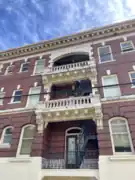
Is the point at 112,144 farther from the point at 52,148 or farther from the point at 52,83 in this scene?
the point at 52,83

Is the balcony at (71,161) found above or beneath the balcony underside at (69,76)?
beneath

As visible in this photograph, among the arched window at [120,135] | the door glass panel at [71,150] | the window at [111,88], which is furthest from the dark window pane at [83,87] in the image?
the door glass panel at [71,150]

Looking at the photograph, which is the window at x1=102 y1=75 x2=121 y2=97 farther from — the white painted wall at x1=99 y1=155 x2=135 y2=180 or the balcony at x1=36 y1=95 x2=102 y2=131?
the white painted wall at x1=99 y1=155 x2=135 y2=180

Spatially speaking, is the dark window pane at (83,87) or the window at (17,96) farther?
the window at (17,96)

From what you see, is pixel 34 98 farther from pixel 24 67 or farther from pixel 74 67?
pixel 24 67

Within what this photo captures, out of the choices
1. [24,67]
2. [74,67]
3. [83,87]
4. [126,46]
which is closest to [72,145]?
[83,87]

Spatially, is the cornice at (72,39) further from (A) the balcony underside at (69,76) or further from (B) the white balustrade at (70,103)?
(B) the white balustrade at (70,103)

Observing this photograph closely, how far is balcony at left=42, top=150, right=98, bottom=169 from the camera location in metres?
9.21

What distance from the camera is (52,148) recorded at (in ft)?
35.5

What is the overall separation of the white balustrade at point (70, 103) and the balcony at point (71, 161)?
3322 mm

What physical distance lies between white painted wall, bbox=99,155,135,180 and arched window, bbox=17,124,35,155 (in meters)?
5.25

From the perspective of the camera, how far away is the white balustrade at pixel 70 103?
10120 millimetres

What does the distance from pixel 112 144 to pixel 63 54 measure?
953 cm

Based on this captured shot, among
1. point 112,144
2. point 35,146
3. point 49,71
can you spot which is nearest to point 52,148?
point 35,146
